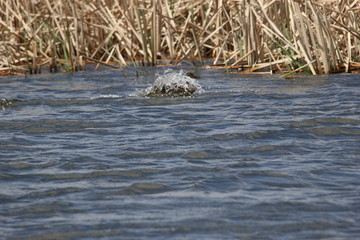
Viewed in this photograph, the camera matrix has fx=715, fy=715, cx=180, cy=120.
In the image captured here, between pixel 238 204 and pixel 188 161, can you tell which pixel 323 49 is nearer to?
pixel 188 161

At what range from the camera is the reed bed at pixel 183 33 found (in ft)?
32.5

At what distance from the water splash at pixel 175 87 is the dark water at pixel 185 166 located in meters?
0.31

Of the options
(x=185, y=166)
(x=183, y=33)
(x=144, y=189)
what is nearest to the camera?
(x=144, y=189)

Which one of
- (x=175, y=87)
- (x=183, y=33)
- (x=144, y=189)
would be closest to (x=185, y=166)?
(x=144, y=189)

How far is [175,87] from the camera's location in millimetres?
8938

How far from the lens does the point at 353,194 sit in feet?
14.1

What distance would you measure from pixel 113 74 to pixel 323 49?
12.3ft

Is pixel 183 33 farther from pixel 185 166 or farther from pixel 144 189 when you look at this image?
pixel 144 189

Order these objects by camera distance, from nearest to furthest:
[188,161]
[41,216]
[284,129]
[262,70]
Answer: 1. [41,216]
2. [188,161]
3. [284,129]
4. [262,70]

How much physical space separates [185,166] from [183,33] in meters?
7.22

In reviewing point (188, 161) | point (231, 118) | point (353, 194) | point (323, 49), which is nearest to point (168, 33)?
point (323, 49)

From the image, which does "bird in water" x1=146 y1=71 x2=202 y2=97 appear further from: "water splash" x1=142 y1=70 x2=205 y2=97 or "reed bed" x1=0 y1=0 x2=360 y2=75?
"reed bed" x1=0 y1=0 x2=360 y2=75

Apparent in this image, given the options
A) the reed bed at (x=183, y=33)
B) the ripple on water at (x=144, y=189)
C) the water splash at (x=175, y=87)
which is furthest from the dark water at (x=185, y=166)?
the reed bed at (x=183, y=33)

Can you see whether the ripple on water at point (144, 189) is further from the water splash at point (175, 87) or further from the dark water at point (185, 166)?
the water splash at point (175, 87)
